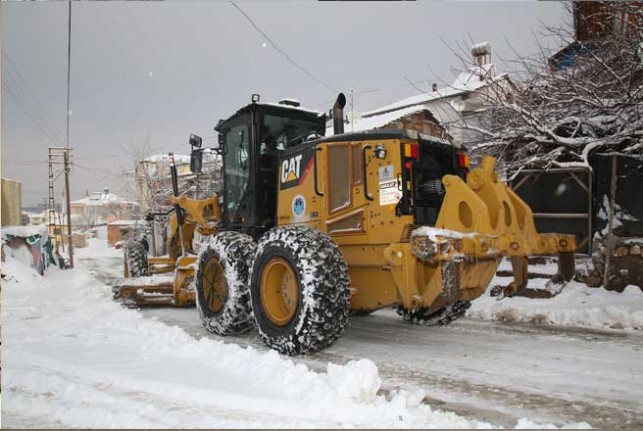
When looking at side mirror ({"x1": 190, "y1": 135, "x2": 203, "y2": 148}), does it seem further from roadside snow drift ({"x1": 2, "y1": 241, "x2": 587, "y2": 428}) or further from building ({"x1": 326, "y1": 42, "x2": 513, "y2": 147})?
building ({"x1": 326, "y1": 42, "x2": 513, "y2": 147})

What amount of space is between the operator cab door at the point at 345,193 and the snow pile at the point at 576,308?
9.60 feet

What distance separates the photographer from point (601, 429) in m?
3.18

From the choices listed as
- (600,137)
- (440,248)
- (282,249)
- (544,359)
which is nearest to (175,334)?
(282,249)

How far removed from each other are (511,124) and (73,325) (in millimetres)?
8049

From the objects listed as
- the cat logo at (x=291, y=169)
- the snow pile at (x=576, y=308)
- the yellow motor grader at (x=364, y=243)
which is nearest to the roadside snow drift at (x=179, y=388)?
the yellow motor grader at (x=364, y=243)

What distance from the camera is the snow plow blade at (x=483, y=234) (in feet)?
14.6

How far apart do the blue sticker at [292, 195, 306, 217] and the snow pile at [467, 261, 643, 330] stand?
317cm

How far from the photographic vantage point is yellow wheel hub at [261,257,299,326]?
5281mm

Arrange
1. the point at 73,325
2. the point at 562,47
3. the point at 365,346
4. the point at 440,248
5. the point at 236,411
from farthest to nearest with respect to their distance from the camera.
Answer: the point at 562,47
the point at 73,325
the point at 365,346
the point at 440,248
the point at 236,411

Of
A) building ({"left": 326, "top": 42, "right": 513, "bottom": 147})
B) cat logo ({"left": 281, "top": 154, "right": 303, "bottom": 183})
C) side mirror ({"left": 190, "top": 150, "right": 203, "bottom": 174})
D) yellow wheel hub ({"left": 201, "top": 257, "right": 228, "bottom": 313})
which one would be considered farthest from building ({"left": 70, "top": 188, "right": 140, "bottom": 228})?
cat logo ({"left": 281, "top": 154, "right": 303, "bottom": 183})

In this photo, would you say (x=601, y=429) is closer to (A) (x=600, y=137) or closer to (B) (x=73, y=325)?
(B) (x=73, y=325)

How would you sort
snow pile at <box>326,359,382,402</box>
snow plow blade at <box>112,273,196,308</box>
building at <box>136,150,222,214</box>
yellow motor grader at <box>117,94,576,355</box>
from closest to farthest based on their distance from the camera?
snow pile at <box>326,359,382,402</box> → yellow motor grader at <box>117,94,576,355</box> → snow plow blade at <box>112,273,196,308</box> → building at <box>136,150,222,214</box>

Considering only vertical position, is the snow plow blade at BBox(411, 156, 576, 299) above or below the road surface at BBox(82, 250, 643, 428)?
above

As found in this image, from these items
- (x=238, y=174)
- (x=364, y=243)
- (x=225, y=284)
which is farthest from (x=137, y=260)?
(x=364, y=243)
